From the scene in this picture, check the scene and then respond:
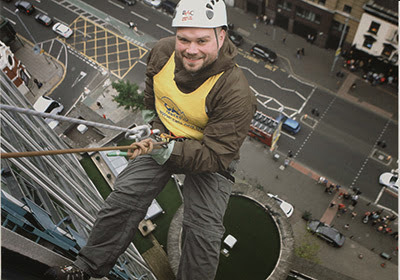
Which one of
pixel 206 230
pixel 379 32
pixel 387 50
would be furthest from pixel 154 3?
pixel 206 230

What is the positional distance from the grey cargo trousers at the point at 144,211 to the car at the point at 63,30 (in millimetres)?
51798

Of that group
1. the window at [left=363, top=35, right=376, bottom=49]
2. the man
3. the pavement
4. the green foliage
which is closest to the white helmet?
the man

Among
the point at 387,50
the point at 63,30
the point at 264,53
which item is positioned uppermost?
the point at 387,50

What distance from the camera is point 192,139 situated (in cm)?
1559

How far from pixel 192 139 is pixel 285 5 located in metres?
48.4

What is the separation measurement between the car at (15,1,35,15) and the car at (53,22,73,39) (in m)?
5.56

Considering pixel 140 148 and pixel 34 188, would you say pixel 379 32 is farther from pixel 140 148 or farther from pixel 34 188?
pixel 140 148

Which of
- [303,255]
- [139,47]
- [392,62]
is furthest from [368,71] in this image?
[139,47]

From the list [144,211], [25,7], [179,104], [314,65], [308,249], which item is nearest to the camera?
[179,104]

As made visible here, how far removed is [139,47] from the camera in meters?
60.9

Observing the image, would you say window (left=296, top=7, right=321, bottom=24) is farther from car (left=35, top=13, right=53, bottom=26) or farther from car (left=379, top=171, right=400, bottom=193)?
car (left=35, top=13, right=53, bottom=26)

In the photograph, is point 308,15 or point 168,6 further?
point 168,6

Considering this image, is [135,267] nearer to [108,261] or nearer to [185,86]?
[108,261]

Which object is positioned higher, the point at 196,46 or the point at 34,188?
the point at 196,46
